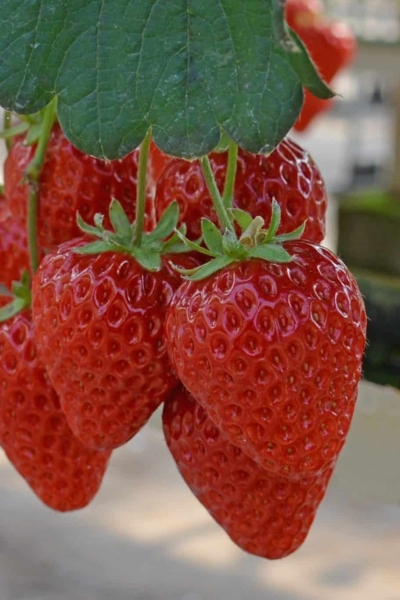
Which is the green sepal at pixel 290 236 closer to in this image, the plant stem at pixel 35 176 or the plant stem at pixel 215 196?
the plant stem at pixel 215 196

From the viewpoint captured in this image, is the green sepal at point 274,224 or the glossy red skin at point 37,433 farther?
the glossy red skin at point 37,433

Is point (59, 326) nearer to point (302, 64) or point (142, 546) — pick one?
point (302, 64)

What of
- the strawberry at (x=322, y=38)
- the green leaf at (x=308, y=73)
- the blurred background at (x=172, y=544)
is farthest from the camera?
the blurred background at (x=172, y=544)

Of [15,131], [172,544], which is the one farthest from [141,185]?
[172,544]

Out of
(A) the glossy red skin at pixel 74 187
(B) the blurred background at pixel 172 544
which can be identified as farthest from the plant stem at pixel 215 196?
(B) the blurred background at pixel 172 544

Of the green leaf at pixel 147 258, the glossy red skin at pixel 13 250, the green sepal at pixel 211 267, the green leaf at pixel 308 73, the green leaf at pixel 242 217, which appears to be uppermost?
the green leaf at pixel 308 73

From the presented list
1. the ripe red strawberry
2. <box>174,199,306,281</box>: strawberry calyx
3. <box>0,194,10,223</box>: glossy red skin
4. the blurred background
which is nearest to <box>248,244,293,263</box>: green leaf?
<box>174,199,306,281</box>: strawberry calyx

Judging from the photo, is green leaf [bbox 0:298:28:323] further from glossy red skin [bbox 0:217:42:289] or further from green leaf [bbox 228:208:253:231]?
green leaf [bbox 228:208:253:231]
